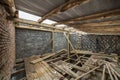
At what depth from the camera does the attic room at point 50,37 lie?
2125 mm

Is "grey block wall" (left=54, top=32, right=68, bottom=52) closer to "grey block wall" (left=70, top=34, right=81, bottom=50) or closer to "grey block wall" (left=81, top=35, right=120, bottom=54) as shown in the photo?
"grey block wall" (left=70, top=34, right=81, bottom=50)

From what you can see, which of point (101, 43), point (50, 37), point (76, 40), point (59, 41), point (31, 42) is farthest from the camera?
point (76, 40)

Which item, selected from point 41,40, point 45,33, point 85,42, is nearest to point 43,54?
point 41,40

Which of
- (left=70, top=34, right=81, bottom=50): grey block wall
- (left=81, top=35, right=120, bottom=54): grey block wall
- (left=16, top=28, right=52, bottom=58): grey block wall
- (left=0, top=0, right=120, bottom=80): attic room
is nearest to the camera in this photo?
(left=0, top=0, right=120, bottom=80): attic room

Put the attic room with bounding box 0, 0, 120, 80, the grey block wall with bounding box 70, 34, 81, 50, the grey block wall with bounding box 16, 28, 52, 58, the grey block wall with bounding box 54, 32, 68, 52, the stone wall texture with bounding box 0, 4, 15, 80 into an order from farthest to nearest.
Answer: the grey block wall with bounding box 70, 34, 81, 50, the grey block wall with bounding box 54, 32, 68, 52, the grey block wall with bounding box 16, 28, 52, 58, the attic room with bounding box 0, 0, 120, 80, the stone wall texture with bounding box 0, 4, 15, 80

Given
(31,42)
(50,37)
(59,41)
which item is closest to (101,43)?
(59,41)

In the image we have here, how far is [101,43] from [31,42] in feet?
23.0

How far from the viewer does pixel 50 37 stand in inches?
234

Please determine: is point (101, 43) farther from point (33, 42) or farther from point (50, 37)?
point (33, 42)

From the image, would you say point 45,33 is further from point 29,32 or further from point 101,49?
point 101,49

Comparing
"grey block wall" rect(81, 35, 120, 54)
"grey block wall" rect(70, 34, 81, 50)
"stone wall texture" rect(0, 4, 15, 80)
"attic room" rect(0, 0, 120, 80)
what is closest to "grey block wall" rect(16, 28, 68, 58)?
"attic room" rect(0, 0, 120, 80)

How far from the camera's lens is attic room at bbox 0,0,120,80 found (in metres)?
2.12

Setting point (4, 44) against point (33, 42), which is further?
point (33, 42)

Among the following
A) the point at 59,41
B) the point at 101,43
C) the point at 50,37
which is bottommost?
the point at 101,43
